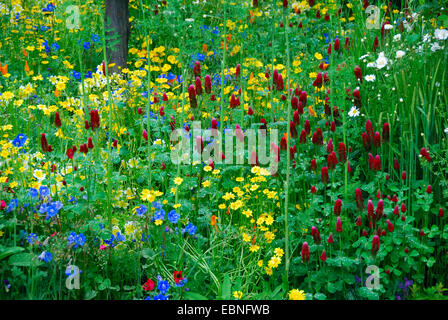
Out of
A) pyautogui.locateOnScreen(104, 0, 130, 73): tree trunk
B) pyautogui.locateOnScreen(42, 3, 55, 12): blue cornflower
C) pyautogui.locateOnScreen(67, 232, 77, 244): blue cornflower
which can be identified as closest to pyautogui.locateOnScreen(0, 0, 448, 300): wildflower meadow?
pyautogui.locateOnScreen(67, 232, 77, 244): blue cornflower

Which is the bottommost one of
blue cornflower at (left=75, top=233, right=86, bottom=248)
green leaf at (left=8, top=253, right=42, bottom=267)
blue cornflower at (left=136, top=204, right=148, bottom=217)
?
green leaf at (left=8, top=253, right=42, bottom=267)

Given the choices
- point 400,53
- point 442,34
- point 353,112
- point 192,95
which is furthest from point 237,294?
point 442,34

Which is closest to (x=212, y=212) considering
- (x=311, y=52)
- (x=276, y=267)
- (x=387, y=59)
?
(x=276, y=267)

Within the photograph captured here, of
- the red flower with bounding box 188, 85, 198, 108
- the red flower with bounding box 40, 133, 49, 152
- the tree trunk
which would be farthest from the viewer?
the tree trunk

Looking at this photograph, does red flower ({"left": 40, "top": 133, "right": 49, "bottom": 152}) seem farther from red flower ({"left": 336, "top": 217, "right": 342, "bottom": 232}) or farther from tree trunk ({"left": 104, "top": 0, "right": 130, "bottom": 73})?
tree trunk ({"left": 104, "top": 0, "right": 130, "bottom": 73})

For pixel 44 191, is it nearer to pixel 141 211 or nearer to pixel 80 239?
pixel 80 239

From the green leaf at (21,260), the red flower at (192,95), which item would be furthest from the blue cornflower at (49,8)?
the green leaf at (21,260)

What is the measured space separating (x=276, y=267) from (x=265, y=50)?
7.37ft

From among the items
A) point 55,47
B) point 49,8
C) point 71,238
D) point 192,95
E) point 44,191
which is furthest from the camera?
point 49,8

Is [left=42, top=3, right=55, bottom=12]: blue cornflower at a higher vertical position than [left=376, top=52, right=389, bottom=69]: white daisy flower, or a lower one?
higher

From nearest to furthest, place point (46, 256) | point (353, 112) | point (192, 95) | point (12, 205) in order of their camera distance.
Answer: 1. point (46, 256)
2. point (12, 205)
3. point (192, 95)
4. point (353, 112)

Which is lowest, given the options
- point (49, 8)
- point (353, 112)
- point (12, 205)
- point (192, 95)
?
point (12, 205)
